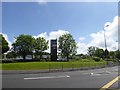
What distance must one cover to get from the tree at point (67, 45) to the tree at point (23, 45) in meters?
16.2

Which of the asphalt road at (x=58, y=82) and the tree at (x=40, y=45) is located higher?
the tree at (x=40, y=45)

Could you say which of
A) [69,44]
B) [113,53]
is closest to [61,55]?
[69,44]

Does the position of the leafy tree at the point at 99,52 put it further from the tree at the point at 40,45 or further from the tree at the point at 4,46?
the tree at the point at 4,46

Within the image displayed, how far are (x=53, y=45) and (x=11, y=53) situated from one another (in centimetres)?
4893

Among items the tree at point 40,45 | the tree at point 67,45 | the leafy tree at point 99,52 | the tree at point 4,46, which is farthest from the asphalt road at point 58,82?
the leafy tree at point 99,52

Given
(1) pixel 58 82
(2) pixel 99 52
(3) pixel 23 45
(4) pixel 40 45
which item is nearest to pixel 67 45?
(4) pixel 40 45

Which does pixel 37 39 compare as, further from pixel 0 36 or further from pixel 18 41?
pixel 0 36

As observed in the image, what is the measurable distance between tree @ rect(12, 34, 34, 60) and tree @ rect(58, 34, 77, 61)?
1617 cm

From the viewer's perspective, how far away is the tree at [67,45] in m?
98.6

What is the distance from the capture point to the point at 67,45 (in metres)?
98.9

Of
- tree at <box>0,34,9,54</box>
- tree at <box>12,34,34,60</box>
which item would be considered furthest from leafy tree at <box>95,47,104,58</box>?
tree at <box>0,34,9,54</box>

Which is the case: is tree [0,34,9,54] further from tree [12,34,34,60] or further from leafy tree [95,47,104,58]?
leafy tree [95,47,104,58]

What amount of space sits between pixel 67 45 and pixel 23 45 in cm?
2191

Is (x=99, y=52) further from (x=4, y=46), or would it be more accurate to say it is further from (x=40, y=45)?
(x=4, y=46)
